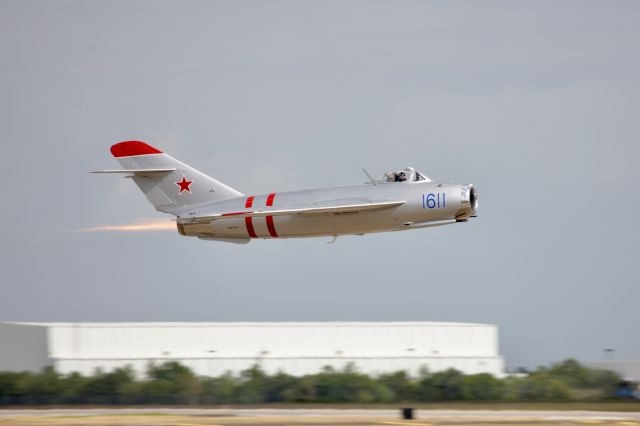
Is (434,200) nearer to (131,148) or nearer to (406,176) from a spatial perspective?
(406,176)

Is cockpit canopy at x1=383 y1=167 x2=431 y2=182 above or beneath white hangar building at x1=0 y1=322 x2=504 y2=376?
above

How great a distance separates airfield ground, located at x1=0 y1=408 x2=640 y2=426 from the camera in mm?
51625

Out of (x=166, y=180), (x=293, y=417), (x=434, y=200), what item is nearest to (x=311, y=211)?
(x=434, y=200)

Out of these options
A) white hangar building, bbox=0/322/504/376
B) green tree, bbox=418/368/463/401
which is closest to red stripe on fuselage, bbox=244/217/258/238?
green tree, bbox=418/368/463/401

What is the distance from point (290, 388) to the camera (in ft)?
226

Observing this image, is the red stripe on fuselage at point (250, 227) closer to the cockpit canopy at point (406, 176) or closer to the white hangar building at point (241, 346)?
the cockpit canopy at point (406, 176)

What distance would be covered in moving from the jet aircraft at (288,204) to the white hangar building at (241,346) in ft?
81.0

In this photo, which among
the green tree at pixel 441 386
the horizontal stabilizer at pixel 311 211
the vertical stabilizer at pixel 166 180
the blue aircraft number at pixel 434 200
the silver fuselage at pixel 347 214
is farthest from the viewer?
the green tree at pixel 441 386

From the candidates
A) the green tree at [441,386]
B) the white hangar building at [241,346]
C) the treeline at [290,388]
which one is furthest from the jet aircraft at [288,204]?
the white hangar building at [241,346]

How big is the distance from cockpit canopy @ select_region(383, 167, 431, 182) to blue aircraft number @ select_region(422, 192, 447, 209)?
967 millimetres

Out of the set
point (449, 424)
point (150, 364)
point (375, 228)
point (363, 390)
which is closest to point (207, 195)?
point (375, 228)

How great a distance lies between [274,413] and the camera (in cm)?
5900

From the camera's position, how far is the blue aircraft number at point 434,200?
4981 centimetres

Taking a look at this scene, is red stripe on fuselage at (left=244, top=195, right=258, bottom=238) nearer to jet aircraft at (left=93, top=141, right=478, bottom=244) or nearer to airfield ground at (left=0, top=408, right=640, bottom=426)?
jet aircraft at (left=93, top=141, right=478, bottom=244)
